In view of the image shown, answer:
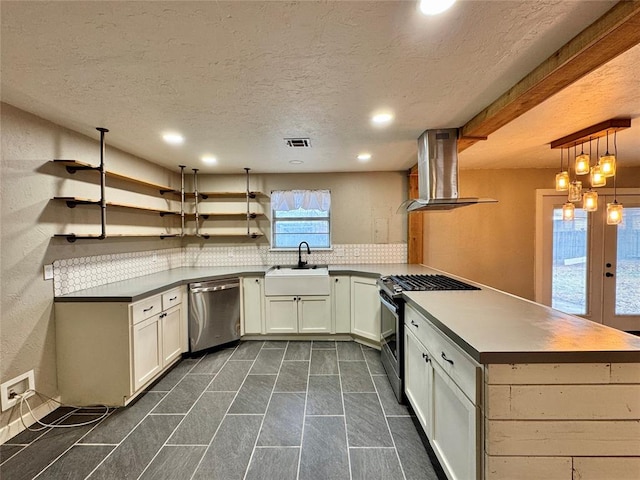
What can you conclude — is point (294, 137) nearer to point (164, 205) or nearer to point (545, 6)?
point (545, 6)

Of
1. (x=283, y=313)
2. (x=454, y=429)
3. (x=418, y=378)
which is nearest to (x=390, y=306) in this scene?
(x=418, y=378)

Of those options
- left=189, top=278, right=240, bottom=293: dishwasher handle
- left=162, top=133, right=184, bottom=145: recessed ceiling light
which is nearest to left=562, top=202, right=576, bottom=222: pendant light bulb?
left=189, top=278, right=240, bottom=293: dishwasher handle

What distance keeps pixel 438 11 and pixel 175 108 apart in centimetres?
170

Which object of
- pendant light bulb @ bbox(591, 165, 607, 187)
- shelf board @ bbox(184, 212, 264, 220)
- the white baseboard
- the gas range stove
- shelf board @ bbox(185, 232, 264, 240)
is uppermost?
pendant light bulb @ bbox(591, 165, 607, 187)

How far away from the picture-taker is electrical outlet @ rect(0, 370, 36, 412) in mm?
1865

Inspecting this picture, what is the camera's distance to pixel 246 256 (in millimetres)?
4168

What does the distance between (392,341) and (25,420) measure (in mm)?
2732

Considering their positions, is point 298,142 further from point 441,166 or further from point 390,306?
point 390,306

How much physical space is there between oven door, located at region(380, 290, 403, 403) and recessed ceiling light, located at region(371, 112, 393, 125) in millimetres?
1424

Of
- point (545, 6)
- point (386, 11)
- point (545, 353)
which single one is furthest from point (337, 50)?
point (545, 353)

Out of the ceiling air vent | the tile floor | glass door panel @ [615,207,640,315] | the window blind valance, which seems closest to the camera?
the tile floor

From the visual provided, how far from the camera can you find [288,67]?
150cm

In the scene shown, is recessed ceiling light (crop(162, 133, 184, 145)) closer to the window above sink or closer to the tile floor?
the window above sink

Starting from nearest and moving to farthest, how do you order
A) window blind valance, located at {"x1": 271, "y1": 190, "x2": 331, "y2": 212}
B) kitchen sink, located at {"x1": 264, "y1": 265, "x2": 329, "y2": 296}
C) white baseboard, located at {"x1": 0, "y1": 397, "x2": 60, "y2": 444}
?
1. white baseboard, located at {"x1": 0, "y1": 397, "x2": 60, "y2": 444}
2. kitchen sink, located at {"x1": 264, "y1": 265, "x2": 329, "y2": 296}
3. window blind valance, located at {"x1": 271, "y1": 190, "x2": 331, "y2": 212}
